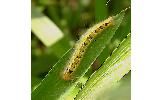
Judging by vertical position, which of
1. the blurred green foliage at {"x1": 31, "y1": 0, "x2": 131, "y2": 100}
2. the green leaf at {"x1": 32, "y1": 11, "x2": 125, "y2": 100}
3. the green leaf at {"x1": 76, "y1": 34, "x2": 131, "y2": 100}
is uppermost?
the blurred green foliage at {"x1": 31, "y1": 0, "x2": 131, "y2": 100}

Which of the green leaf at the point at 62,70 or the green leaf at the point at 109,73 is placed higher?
the green leaf at the point at 62,70

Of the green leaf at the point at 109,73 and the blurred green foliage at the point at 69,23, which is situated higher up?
the blurred green foliage at the point at 69,23

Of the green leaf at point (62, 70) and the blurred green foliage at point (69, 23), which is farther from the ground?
the blurred green foliage at point (69, 23)

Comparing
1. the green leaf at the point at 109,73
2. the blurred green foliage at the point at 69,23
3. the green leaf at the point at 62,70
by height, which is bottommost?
the green leaf at the point at 109,73
